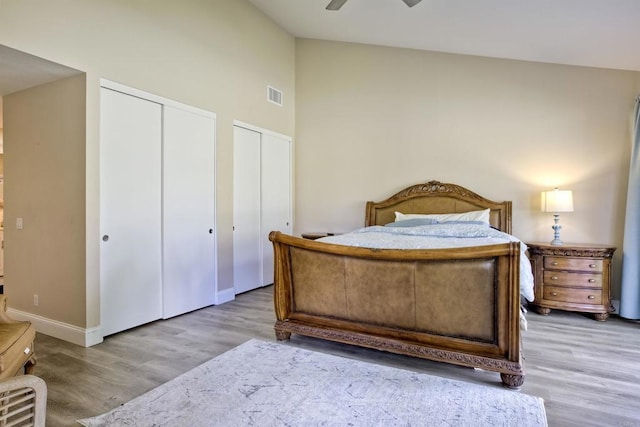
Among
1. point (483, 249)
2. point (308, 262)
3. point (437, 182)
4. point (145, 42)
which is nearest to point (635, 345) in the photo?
point (483, 249)

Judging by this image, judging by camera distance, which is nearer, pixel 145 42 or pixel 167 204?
pixel 145 42

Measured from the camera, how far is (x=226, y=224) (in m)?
4.45

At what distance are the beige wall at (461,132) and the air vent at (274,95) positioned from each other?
41cm

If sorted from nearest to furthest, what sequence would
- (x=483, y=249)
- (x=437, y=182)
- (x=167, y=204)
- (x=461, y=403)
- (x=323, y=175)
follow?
(x=461, y=403) → (x=483, y=249) → (x=167, y=204) → (x=437, y=182) → (x=323, y=175)

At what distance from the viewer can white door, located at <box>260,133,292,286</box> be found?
16.9 ft

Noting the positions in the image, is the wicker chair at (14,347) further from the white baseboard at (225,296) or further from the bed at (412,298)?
the white baseboard at (225,296)

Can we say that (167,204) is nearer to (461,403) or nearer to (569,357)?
(461,403)

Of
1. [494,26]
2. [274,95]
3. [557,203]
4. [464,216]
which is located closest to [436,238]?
[464,216]

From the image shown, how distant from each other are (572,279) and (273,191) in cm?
383

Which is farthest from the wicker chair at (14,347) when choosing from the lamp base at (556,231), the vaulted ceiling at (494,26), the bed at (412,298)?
the lamp base at (556,231)

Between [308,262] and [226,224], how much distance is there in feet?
6.24

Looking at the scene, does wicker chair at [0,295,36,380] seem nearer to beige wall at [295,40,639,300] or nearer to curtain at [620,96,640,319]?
beige wall at [295,40,639,300]

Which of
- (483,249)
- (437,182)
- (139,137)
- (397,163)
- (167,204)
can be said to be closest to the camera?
(483,249)

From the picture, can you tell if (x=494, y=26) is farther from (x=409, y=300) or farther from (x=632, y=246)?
(x=409, y=300)
